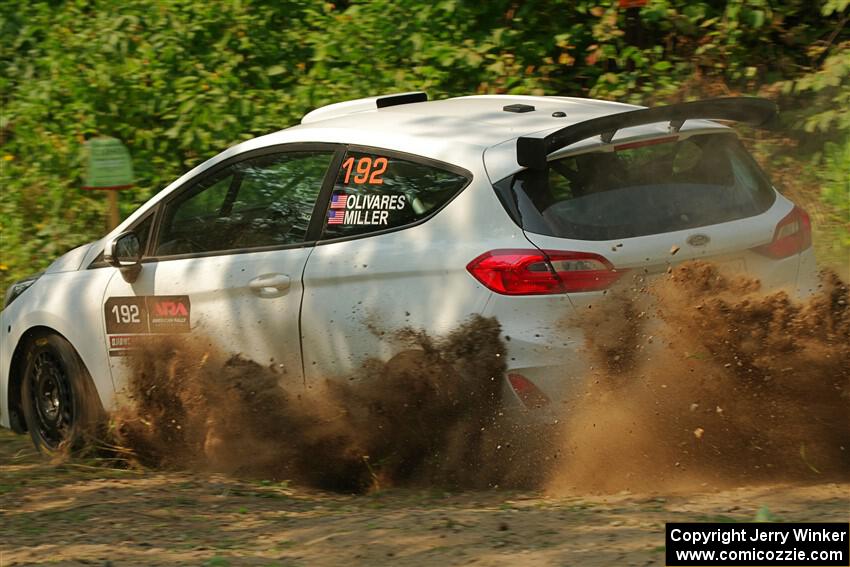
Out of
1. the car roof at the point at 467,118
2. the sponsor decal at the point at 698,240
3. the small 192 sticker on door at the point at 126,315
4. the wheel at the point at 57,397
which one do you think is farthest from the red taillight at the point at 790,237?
the wheel at the point at 57,397

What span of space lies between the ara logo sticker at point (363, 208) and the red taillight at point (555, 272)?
72 cm

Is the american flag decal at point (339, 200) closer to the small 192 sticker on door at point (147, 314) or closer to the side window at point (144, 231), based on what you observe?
the small 192 sticker on door at point (147, 314)

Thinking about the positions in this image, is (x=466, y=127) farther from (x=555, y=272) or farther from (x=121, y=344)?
(x=121, y=344)

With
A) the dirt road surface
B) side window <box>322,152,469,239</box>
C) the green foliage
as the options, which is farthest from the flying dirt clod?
the green foliage

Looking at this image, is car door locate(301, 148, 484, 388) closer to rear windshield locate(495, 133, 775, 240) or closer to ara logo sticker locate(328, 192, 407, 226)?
ara logo sticker locate(328, 192, 407, 226)

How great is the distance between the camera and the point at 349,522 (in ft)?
15.2

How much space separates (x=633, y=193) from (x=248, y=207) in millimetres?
1919

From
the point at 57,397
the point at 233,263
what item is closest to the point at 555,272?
the point at 233,263

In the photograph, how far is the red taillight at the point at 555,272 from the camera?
15.6 ft

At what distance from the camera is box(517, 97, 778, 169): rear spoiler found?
4.86 metres

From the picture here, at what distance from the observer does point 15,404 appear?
662cm

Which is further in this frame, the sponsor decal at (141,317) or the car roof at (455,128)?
the sponsor decal at (141,317)

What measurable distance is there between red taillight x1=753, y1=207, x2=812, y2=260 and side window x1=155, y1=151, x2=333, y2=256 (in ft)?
6.78

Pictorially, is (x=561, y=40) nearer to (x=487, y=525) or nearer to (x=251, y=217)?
(x=251, y=217)
